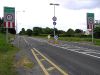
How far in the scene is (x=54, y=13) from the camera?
66.8m

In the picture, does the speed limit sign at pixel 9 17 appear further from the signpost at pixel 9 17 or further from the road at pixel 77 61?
the road at pixel 77 61

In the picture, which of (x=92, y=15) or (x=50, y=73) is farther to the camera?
(x=92, y=15)

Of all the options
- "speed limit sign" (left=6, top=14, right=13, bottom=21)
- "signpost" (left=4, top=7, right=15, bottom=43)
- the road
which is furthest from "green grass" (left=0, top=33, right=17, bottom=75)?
"speed limit sign" (left=6, top=14, right=13, bottom=21)

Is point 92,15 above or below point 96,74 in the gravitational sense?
above

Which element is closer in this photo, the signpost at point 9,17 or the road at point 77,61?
the road at point 77,61

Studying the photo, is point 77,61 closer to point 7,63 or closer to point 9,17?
point 7,63

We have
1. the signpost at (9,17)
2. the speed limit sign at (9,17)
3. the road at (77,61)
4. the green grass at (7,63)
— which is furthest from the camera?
the speed limit sign at (9,17)

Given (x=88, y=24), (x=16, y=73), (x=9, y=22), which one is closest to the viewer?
(x=16, y=73)

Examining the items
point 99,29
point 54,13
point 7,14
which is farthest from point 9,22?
point 99,29

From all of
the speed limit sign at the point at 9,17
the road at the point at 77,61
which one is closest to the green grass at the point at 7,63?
the road at the point at 77,61

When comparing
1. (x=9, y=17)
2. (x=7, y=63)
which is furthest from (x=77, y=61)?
(x=9, y=17)

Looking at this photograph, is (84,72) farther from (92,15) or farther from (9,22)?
(92,15)

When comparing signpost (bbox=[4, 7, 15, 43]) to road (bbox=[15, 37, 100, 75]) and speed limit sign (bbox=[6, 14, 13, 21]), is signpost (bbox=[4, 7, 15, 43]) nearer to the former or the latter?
speed limit sign (bbox=[6, 14, 13, 21])

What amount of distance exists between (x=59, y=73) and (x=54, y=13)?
2083 inches
